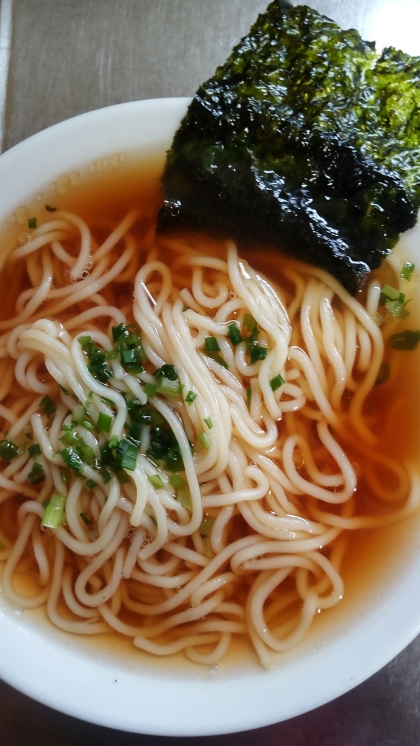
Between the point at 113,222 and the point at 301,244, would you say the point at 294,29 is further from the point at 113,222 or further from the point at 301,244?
the point at 113,222

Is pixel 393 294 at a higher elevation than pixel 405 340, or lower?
higher

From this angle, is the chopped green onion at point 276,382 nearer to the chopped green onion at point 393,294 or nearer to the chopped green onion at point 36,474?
the chopped green onion at point 393,294

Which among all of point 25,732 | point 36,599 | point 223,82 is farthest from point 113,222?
point 25,732

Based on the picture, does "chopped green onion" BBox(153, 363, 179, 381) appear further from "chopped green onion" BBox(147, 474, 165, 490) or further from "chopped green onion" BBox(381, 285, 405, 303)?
"chopped green onion" BBox(381, 285, 405, 303)

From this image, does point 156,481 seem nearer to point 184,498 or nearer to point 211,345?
point 184,498

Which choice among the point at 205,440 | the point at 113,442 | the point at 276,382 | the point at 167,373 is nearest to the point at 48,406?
the point at 113,442

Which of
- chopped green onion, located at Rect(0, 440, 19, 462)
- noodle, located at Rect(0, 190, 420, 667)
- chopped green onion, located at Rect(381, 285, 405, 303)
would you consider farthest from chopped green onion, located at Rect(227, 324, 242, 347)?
chopped green onion, located at Rect(0, 440, 19, 462)
